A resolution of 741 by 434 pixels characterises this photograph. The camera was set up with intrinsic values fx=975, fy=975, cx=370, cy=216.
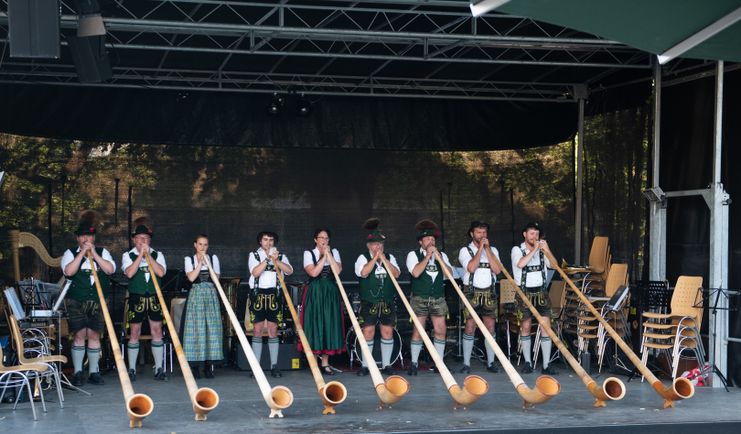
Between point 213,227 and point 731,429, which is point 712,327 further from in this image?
point 213,227

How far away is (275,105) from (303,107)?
0.32m

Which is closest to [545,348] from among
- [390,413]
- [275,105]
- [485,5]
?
[390,413]

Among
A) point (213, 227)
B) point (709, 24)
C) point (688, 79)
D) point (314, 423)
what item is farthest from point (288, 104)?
point (709, 24)

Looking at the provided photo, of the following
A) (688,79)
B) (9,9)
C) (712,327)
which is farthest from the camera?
(688,79)

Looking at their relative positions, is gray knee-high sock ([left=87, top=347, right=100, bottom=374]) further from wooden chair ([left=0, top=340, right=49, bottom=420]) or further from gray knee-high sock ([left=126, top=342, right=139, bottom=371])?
wooden chair ([left=0, top=340, right=49, bottom=420])

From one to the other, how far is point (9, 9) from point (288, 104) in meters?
4.67

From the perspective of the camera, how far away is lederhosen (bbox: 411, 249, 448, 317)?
9.40m

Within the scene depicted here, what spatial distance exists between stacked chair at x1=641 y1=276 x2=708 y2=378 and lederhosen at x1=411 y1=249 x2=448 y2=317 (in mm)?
1919

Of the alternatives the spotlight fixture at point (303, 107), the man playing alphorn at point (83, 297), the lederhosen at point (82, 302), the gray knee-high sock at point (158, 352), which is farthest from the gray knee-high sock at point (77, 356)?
the spotlight fixture at point (303, 107)

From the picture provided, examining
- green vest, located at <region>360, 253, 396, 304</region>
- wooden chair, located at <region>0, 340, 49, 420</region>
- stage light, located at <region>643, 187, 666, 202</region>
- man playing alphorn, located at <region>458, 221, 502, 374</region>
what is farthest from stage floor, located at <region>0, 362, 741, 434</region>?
stage light, located at <region>643, 187, 666, 202</region>

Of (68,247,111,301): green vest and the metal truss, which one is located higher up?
the metal truss

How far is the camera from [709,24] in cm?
313

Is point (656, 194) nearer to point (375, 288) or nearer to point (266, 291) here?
point (375, 288)

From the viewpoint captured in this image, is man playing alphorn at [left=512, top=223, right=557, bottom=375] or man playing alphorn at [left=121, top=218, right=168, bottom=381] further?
man playing alphorn at [left=512, top=223, right=557, bottom=375]
